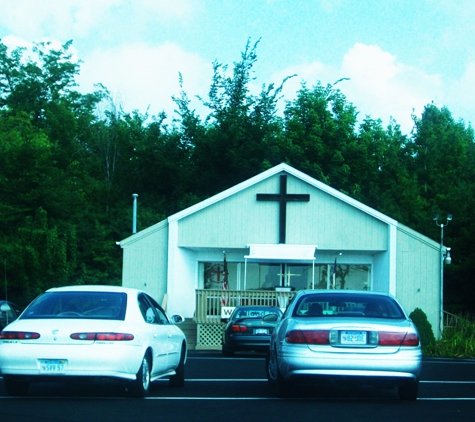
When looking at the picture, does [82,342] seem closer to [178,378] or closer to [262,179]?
[178,378]

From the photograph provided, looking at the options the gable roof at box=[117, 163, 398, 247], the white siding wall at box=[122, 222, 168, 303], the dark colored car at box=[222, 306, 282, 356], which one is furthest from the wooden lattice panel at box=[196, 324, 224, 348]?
the dark colored car at box=[222, 306, 282, 356]

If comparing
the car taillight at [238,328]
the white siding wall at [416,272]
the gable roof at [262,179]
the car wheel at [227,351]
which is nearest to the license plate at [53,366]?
the car taillight at [238,328]

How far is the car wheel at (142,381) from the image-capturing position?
42.7 ft

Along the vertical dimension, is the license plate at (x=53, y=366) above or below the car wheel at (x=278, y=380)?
above

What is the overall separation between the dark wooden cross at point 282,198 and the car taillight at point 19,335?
2368cm

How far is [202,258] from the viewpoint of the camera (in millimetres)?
38344

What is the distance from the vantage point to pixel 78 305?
1368cm

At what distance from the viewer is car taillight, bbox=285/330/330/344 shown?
511 inches

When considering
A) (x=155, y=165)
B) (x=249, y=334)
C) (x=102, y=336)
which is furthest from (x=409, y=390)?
(x=155, y=165)

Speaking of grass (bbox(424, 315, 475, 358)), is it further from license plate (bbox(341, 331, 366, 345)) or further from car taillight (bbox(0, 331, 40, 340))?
car taillight (bbox(0, 331, 40, 340))

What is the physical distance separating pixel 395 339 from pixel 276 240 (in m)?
23.3

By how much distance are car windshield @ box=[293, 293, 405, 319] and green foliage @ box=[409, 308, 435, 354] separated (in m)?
17.2

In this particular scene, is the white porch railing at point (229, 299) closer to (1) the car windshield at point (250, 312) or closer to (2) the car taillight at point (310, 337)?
(1) the car windshield at point (250, 312)

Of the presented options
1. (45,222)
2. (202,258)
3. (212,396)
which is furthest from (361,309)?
(45,222)
